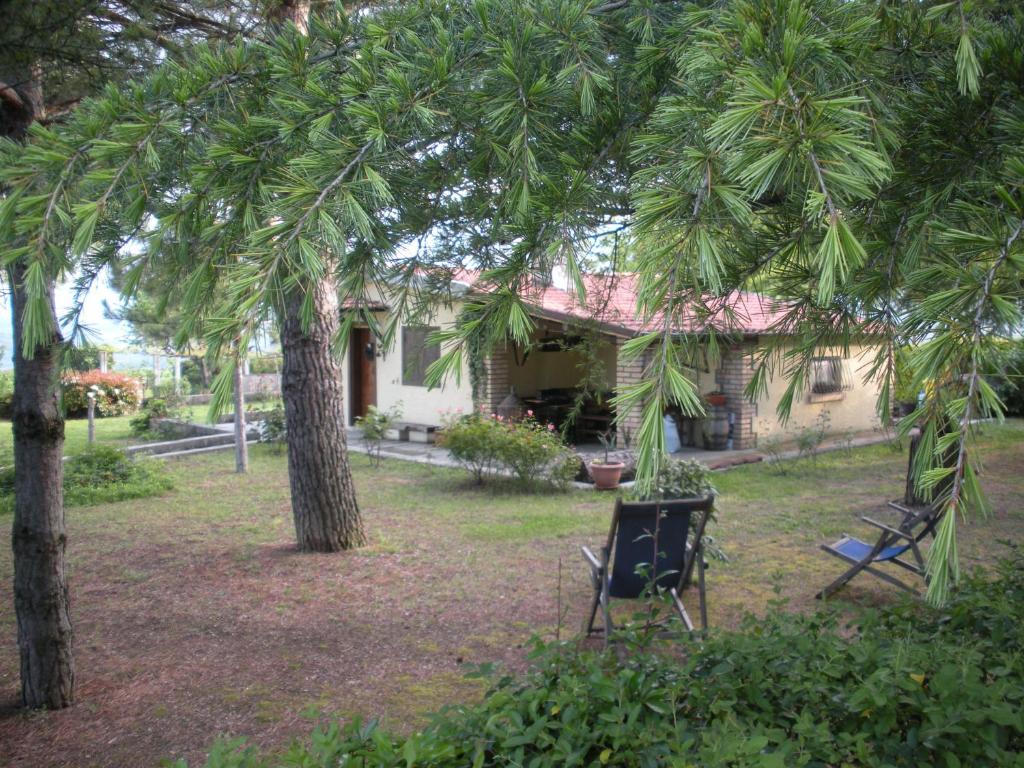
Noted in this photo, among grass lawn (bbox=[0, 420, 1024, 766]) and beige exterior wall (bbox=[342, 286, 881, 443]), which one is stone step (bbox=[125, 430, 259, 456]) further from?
grass lawn (bbox=[0, 420, 1024, 766])

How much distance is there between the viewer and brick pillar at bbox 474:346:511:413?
13.4m

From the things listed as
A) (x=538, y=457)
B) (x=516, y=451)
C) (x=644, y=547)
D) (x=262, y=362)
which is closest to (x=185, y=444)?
(x=516, y=451)

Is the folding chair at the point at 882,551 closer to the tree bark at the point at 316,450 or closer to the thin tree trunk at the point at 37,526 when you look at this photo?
the tree bark at the point at 316,450

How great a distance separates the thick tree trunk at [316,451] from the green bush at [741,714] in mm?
4940

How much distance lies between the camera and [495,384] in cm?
1394

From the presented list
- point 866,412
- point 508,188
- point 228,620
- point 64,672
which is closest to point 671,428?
point 866,412

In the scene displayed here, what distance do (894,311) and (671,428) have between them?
34.0 feet

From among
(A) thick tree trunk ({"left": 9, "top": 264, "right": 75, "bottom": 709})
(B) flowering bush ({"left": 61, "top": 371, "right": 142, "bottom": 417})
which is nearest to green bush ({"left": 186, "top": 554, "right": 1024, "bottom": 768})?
(A) thick tree trunk ({"left": 9, "top": 264, "right": 75, "bottom": 709})

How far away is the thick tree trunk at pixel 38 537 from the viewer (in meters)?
4.14

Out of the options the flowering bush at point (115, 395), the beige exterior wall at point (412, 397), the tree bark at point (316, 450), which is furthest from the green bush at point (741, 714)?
the flowering bush at point (115, 395)

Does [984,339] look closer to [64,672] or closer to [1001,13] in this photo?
[1001,13]

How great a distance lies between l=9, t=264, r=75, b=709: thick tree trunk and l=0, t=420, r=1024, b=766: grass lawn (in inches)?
8.6

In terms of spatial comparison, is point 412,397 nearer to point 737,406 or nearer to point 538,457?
point 538,457

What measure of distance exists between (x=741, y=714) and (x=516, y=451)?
7.83 metres
